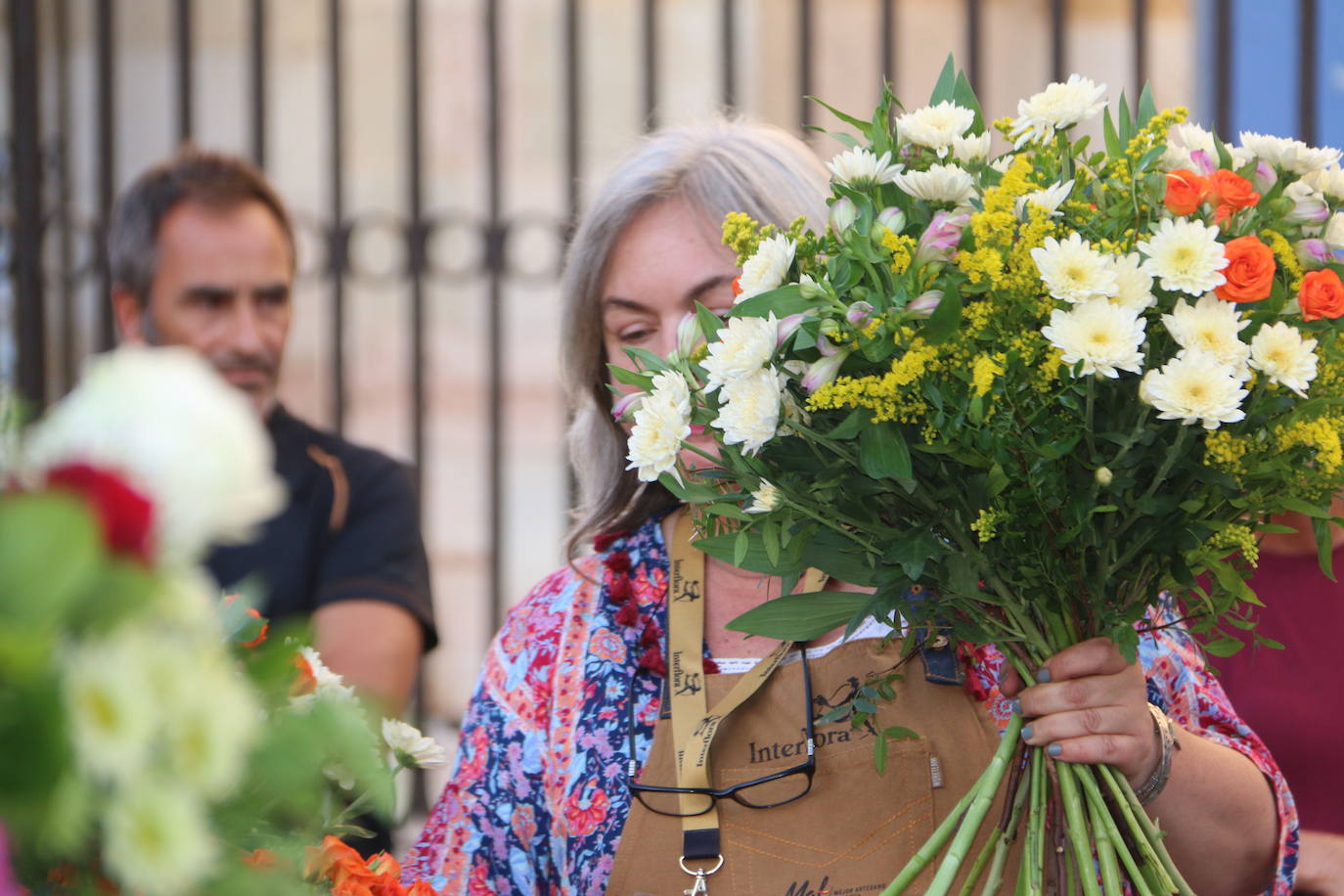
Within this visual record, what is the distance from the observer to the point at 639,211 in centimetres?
169

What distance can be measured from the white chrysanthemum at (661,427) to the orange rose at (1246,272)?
403 millimetres

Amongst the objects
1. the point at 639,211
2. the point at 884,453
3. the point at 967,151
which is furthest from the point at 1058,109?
the point at 639,211

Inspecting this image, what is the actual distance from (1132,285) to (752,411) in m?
0.28

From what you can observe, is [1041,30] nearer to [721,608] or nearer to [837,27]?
[837,27]

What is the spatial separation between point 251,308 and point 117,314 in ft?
0.90

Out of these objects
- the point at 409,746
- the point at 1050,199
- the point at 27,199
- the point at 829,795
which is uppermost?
the point at 27,199

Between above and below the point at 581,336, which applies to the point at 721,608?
below

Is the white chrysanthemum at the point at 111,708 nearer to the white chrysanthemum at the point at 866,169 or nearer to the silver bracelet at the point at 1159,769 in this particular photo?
the white chrysanthemum at the point at 866,169

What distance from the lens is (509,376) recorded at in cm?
419

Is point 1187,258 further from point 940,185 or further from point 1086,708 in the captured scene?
point 1086,708

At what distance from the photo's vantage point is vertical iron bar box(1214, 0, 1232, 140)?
309 cm

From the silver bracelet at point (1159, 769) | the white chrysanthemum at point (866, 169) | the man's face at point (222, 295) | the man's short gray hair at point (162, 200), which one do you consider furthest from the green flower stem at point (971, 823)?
the man's short gray hair at point (162, 200)

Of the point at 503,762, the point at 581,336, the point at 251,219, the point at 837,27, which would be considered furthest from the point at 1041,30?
the point at 503,762

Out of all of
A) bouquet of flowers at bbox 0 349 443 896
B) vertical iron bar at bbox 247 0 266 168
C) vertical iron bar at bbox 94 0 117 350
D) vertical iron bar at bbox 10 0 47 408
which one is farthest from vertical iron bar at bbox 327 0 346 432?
bouquet of flowers at bbox 0 349 443 896
